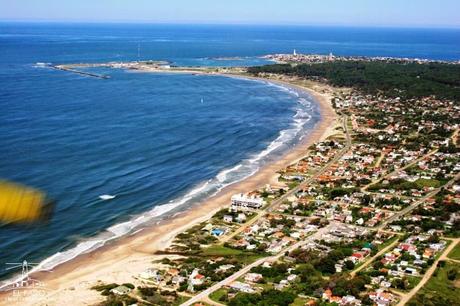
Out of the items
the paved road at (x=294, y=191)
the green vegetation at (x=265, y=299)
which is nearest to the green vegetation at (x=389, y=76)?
the paved road at (x=294, y=191)

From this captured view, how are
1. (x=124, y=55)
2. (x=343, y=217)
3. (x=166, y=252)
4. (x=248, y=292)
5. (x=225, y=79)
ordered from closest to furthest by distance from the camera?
(x=248, y=292), (x=166, y=252), (x=343, y=217), (x=225, y=79), (x=124, y=55)

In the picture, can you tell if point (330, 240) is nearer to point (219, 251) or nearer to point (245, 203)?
point (219, 251)

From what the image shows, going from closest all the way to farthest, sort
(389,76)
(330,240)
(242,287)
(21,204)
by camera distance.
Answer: (21,204)
(242,287)
(330,240)
(389,76)

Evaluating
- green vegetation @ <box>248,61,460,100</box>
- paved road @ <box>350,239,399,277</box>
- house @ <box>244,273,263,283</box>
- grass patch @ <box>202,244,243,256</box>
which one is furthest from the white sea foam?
green vegetation @ <box>248,61,460,100</box>

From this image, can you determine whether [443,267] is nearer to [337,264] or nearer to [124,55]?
[337,264]

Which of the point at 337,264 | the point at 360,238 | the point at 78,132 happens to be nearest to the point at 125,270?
the point at 337,264

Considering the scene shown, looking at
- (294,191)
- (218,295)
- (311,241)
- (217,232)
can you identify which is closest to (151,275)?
(218,295)

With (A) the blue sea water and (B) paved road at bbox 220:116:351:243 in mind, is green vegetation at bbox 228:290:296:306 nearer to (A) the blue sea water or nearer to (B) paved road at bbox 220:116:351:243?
(B) paved road at bbox 220:116:351:243

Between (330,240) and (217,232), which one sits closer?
(330,240)
